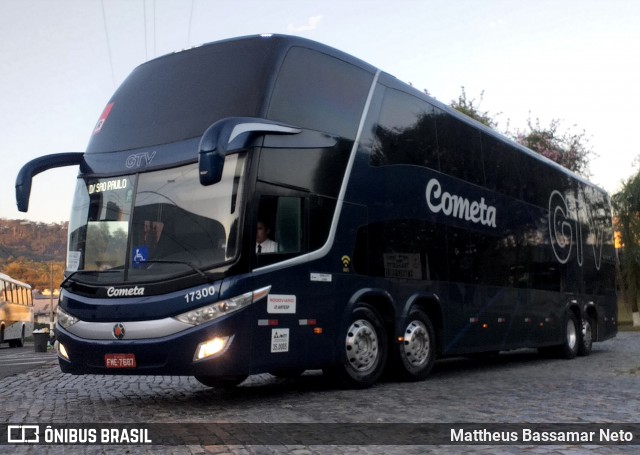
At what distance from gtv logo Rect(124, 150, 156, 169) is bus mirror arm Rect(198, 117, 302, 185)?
103 centimetres

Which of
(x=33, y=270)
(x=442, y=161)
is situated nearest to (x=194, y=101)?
(x=442, y=161)

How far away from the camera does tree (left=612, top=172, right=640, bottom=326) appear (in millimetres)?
39438

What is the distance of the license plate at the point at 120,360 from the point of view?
8.27 metres

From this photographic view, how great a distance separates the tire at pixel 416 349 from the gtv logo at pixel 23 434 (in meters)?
5.15

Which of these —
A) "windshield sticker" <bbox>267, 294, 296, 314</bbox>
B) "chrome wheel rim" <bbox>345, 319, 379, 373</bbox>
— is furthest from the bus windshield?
"chrome wheel rim" <bbox>345, 319, 379, 373</bbox>

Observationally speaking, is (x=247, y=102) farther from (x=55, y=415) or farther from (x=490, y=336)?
(x=490, y=336)

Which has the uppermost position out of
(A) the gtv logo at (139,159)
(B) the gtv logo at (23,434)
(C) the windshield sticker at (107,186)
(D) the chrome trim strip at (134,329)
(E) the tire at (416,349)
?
(A) the gtv logo at (139,159)

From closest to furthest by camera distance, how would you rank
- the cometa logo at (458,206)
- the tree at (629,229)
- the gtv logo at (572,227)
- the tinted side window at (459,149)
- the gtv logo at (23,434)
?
the gtv logo at (23,434), the cometa logo at (458,206), the tinted side window at (459,149), the gtv logo at (572,227), the tree at (629,229)

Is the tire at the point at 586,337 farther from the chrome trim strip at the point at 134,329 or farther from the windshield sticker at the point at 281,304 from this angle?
the chrome trim strip at the point at 134,329

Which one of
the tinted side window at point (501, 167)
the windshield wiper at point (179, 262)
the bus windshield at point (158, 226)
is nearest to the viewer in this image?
the windshield wiper at point (179, 262)

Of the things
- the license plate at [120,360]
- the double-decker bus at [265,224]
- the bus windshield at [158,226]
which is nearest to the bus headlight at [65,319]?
the double-decker bus at [265,224]

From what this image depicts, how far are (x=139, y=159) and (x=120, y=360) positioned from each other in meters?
2.31

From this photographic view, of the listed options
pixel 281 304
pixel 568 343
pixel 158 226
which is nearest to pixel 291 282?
pixel 281 304

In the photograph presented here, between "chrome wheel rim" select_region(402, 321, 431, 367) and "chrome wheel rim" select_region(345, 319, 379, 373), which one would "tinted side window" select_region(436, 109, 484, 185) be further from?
"chrome wheel rim" select_region(345, 319, 379, 373)
